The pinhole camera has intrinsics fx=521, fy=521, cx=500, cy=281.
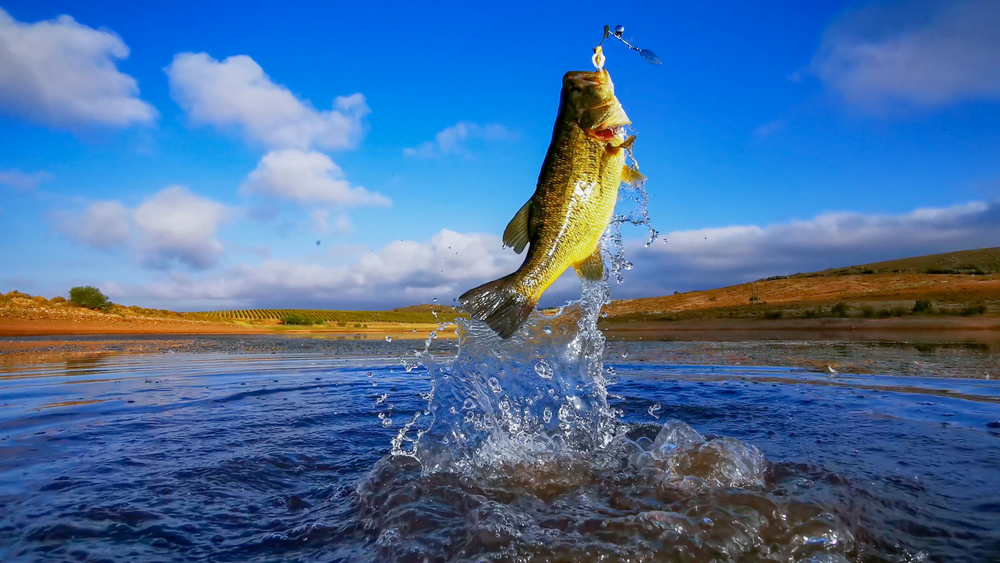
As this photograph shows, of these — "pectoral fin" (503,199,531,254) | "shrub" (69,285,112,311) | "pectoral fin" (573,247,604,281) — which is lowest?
"pectoral fin" (573,247,604,281)

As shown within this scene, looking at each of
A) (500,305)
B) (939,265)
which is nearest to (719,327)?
(939,265)

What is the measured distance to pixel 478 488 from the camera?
11.6 ft

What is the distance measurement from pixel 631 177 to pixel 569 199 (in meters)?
0.53

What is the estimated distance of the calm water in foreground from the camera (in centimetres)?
267

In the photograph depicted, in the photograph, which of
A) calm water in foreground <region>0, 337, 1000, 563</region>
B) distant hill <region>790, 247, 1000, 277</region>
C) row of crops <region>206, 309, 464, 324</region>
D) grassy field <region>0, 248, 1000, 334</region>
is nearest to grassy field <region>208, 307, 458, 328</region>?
row of crops <region>206, 309, 464, 324</region>

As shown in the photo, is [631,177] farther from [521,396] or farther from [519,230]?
[521,396]

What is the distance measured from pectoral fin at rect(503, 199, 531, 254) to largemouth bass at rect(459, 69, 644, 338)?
81 mm

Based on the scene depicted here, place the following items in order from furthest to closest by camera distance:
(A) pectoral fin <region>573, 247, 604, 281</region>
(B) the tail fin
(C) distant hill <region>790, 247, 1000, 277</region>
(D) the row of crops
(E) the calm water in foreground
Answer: (D) the row of crops → (C) distant hill <region>790, 247, 1000, 277</region> → (A) pectoral fin <region>573, 247, 604, 281</region> → (B) the tail fin → (E) the calm water in foreground

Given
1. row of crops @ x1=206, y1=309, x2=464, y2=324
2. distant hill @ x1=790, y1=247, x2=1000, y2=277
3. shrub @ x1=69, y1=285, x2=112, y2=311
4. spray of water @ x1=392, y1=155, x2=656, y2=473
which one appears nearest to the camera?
spray of water @ x1=392, y1=155, x2=656, y2=473

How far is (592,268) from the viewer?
137 inches

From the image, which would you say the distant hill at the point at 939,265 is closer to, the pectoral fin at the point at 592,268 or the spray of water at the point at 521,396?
the spray of water at the point at 521,396

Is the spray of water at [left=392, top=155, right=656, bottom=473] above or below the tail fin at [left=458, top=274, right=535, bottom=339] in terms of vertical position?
below

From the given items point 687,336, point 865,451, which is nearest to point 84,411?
point 865,451

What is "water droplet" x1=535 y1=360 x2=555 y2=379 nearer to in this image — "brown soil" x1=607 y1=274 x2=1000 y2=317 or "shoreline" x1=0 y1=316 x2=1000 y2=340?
"shoreline" x1=0 y1=316 x2=1000 y2=340
